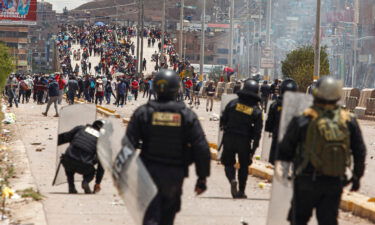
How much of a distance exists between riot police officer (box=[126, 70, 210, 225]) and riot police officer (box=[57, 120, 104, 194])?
13.2 ft

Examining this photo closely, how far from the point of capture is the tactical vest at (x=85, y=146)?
10.9m

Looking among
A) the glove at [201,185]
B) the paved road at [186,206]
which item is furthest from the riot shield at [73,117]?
the glove at [201,185]

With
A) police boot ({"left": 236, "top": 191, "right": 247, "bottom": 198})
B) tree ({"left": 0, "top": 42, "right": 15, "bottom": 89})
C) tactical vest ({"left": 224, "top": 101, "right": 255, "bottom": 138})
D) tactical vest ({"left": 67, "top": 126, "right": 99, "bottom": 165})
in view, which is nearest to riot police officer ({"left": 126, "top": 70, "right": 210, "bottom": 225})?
tactical vest ({"left": 67, "top": 126, "right": 99, "bottom": 165})

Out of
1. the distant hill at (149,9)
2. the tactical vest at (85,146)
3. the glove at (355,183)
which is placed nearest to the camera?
the glove at (355,183)

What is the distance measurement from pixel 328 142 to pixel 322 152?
81 mm

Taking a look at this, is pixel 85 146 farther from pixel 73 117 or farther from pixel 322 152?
pixel 322 152

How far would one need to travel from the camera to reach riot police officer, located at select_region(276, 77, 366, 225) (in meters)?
6.53

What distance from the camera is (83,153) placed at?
11.0 metres

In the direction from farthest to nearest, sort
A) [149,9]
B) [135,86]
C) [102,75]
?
1. [149,9]
2. [102,75]
3. [135,86]

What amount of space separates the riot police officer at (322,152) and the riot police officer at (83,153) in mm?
4393

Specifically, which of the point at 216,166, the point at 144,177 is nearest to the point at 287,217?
the point at 144,177

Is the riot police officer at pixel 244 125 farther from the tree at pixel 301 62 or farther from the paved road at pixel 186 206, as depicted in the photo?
the tree at pixel 301 62

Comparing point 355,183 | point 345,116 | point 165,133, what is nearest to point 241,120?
point 355,183

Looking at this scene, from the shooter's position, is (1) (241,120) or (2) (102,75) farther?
(2) (102,75)
